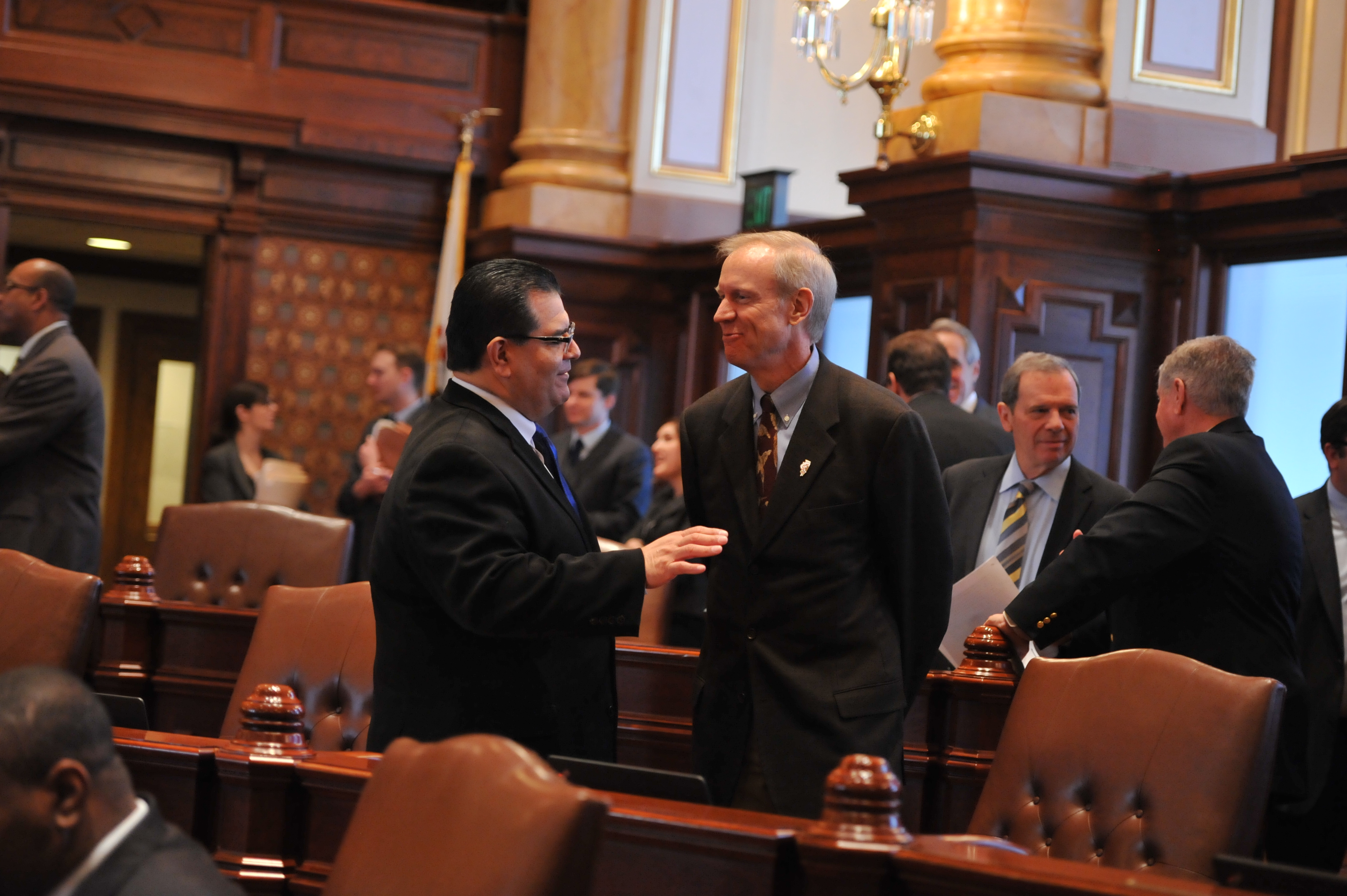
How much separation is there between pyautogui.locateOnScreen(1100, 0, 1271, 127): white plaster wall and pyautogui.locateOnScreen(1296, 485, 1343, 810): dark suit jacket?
2.42 m

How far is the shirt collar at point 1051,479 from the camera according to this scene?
12.3 ft

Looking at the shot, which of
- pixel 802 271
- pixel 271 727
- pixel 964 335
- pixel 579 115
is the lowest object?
pixel 271 727

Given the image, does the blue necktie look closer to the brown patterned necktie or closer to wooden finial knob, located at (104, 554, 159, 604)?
the brown patterned necktie

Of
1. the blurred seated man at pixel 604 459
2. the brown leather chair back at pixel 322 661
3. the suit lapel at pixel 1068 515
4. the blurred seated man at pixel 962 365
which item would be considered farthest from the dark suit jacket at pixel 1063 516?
the blurred seated man at pixel 604 459

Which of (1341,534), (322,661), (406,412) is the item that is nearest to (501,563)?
(322,661)

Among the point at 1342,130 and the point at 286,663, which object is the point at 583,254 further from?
the point at 286,663

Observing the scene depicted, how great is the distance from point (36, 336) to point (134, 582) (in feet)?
3.64

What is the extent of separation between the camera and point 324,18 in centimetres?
881

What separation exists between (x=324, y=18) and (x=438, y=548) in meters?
7.01

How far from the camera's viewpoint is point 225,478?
22.7 feet

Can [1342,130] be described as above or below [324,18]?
below

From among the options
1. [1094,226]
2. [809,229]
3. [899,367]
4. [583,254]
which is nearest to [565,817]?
[899,367]

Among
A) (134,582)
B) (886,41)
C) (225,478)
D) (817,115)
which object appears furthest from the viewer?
(817,115)

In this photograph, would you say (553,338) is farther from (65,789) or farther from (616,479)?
(616,479)
